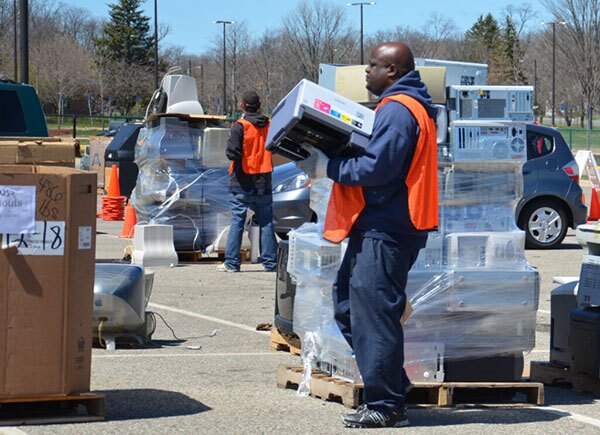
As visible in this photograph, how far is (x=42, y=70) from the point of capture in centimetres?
7962

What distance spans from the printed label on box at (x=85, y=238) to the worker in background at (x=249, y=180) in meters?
7.37

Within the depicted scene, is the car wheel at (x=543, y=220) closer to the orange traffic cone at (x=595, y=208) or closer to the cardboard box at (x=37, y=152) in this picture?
the orange traffic cone at (x=595, y=208)

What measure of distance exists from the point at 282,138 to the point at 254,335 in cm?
350

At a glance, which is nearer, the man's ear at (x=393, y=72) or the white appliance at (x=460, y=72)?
the man's ear at (x=393, y=72)

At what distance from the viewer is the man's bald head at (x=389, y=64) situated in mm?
6250

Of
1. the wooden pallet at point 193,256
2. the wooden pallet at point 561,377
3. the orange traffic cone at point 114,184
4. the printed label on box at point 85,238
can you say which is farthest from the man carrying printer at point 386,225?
the orange traffic cone at point 114,184

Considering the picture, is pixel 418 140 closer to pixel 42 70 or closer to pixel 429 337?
pixel 429 337

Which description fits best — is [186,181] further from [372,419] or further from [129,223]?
[372,419]

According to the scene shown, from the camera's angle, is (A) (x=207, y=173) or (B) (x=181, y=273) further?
(A) (x=207, y=173)

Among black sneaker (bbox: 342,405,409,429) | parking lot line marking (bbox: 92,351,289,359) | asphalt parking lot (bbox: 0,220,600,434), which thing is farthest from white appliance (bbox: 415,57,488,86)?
black sneaker (bbox: 342,405,409,429)

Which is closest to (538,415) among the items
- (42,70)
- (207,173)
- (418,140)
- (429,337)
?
(429,337)

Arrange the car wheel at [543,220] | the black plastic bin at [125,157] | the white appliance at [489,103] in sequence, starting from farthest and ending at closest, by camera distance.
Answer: the black plastic bin at [125,157] < the car wheel at [543,220] < the white appliance at [489,103]

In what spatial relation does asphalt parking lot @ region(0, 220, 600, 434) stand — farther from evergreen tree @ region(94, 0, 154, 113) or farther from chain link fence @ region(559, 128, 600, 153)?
evergreen tree @ region(94, 0, 154, 113)

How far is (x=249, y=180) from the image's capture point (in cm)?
1354
